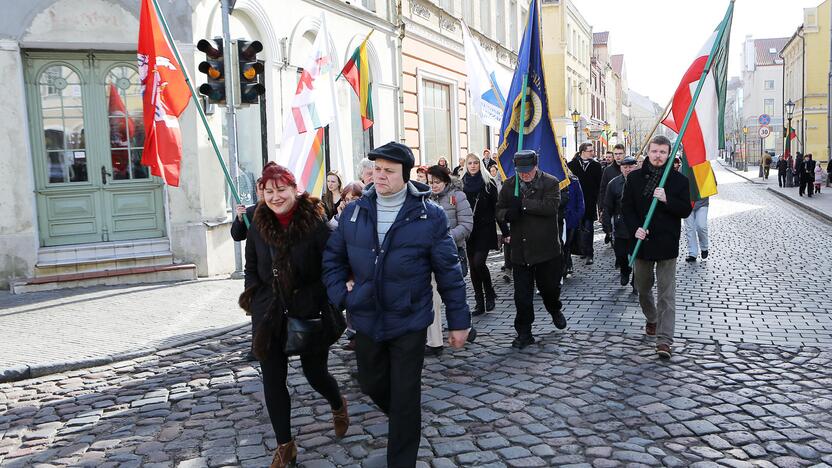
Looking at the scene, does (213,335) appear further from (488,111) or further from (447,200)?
(488,111)

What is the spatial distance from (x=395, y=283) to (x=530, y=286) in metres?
3.27

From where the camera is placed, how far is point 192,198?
1142 cm

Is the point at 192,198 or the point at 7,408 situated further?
the point at 192,198

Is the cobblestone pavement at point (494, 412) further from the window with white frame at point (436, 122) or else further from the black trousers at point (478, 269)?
the window with white frame at point (436, 122)

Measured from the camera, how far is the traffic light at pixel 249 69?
9094 mm

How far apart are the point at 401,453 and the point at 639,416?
6.17 ft

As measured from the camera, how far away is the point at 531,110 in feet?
26.2

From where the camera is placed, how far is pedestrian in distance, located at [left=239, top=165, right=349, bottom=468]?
13.9 feet

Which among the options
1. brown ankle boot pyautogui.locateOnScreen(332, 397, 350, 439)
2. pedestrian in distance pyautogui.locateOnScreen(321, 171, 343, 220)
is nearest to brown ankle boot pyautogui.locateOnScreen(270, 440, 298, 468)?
brown ankle boot pyautogui.locateOnScreen(332, 397, 350, 439)

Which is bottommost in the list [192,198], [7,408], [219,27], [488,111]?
[7,408]

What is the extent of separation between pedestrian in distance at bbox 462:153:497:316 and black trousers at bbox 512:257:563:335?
54.7 inches

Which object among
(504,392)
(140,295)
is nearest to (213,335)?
(140,295)

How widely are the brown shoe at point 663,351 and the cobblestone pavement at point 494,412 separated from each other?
8 cm

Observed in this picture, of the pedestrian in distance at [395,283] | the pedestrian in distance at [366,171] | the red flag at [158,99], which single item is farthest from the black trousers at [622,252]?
the pedestrian in distance at [395,283]
